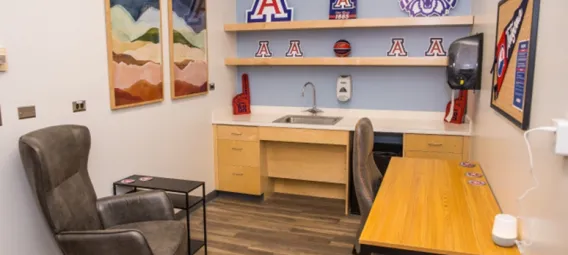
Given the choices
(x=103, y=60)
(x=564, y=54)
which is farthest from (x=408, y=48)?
(x=564, y=54)

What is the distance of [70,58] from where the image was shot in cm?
266

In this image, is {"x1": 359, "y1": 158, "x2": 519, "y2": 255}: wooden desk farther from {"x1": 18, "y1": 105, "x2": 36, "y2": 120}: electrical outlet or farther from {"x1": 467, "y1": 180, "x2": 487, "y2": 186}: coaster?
{"x1": 18, "y1": 105, "x2": 36, "y2": 120}: electrical outlet

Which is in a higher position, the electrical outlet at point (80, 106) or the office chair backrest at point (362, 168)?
the electrical outlet at point (80, 106)

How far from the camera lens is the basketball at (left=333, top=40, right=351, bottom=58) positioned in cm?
429

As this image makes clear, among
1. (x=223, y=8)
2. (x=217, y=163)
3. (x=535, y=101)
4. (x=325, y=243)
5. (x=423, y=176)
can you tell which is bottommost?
(x=325, y=243)

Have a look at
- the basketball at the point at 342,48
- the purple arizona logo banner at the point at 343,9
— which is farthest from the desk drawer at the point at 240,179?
the purple arizona logo banner at the point at 343,9

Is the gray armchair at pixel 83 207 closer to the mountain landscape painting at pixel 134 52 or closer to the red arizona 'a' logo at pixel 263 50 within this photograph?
the mountain landscape painting at pixel 134 52

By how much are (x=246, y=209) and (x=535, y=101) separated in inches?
122

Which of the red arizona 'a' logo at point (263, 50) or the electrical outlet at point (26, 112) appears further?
the red arizona 'a' logo at point (263, 50)

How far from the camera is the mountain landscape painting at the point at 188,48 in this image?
12.1ft

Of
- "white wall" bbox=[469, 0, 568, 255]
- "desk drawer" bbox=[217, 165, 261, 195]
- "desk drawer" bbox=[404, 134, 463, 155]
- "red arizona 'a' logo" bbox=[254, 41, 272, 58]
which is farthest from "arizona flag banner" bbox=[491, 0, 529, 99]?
"red arizona 'a' logo" bbox=[254, 41, 272, 58]

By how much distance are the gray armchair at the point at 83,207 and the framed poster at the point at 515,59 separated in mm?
1810

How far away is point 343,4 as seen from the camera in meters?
4.31

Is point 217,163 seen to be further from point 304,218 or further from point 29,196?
point 29,196
